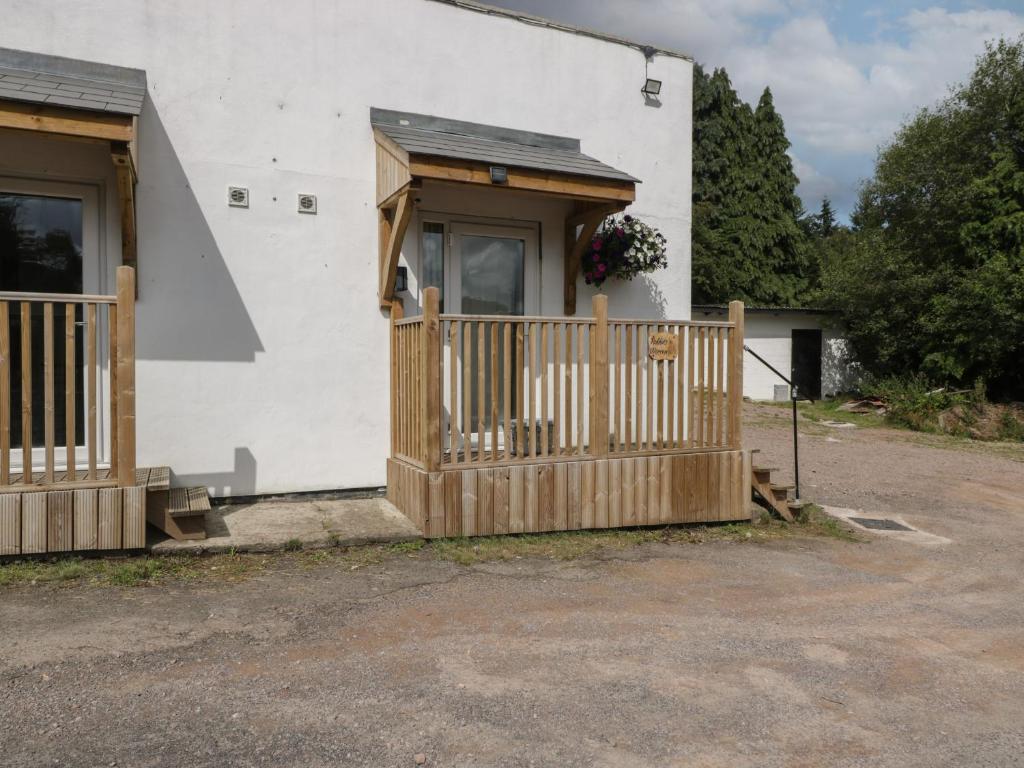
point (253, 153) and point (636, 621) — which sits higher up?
point (253, 153)

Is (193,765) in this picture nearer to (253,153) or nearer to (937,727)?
(937,727)

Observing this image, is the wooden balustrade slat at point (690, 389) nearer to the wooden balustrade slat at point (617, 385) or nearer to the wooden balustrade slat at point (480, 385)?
the wooden balustrade slat at point (617, 385)

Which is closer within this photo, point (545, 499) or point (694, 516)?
point (545, 499)

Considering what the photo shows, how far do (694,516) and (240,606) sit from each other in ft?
12.0

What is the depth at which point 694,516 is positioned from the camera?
6164 mm

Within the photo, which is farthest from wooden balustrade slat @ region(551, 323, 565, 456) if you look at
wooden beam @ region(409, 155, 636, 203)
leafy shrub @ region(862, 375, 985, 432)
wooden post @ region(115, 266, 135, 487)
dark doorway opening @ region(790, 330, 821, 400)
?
dark doorway opening @ region(790, 330, 821, 400)

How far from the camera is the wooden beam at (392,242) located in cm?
561

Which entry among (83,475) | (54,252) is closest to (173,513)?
(83,475)

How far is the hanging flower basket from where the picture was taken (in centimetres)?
683

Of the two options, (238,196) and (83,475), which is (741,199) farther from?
(83,475)

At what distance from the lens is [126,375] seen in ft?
14.9

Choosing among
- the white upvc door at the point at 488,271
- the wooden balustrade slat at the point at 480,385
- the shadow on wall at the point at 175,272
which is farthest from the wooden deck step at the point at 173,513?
the white upvc door at the point at 488,271

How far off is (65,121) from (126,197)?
67 cm

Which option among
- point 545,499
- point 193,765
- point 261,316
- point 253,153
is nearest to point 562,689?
point 193,765
